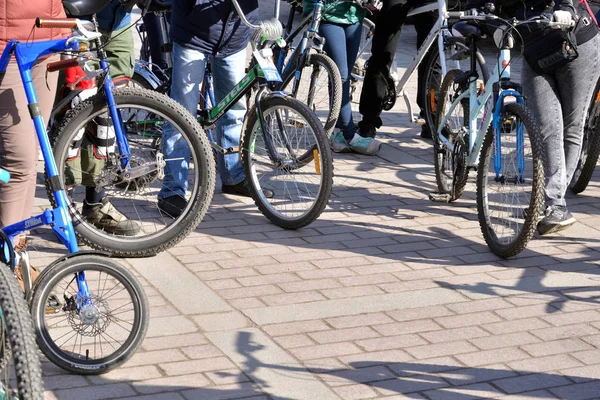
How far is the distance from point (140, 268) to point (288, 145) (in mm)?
1258

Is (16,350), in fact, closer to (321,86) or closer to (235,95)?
(235,95)

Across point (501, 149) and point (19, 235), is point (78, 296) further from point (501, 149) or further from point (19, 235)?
point (501, 149)

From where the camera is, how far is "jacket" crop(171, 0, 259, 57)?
6.29 meters

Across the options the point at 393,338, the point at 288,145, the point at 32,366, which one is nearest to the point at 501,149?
the point at 288,145

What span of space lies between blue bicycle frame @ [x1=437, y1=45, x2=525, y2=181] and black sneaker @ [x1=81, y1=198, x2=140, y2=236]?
6.54 ft

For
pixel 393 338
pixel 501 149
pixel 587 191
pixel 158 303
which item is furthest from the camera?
pixel 587 191

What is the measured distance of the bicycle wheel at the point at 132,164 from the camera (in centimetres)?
546

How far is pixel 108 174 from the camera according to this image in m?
5.50

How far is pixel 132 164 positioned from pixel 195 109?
1049 millimetres

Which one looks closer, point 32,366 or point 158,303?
point 32,366

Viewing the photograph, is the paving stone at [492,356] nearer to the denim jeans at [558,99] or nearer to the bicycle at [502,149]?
the bicycle at [502,149]

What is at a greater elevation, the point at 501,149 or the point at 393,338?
the point at 501,149

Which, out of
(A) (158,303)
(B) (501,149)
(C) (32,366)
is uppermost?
(B) (501,149)

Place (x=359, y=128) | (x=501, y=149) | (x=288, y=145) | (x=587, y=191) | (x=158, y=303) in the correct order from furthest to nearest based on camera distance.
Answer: (x=359, y=128) → (x=587, y=191) → (x=288, y=145) → (x=501, y=149) → (x=158, y=303)
